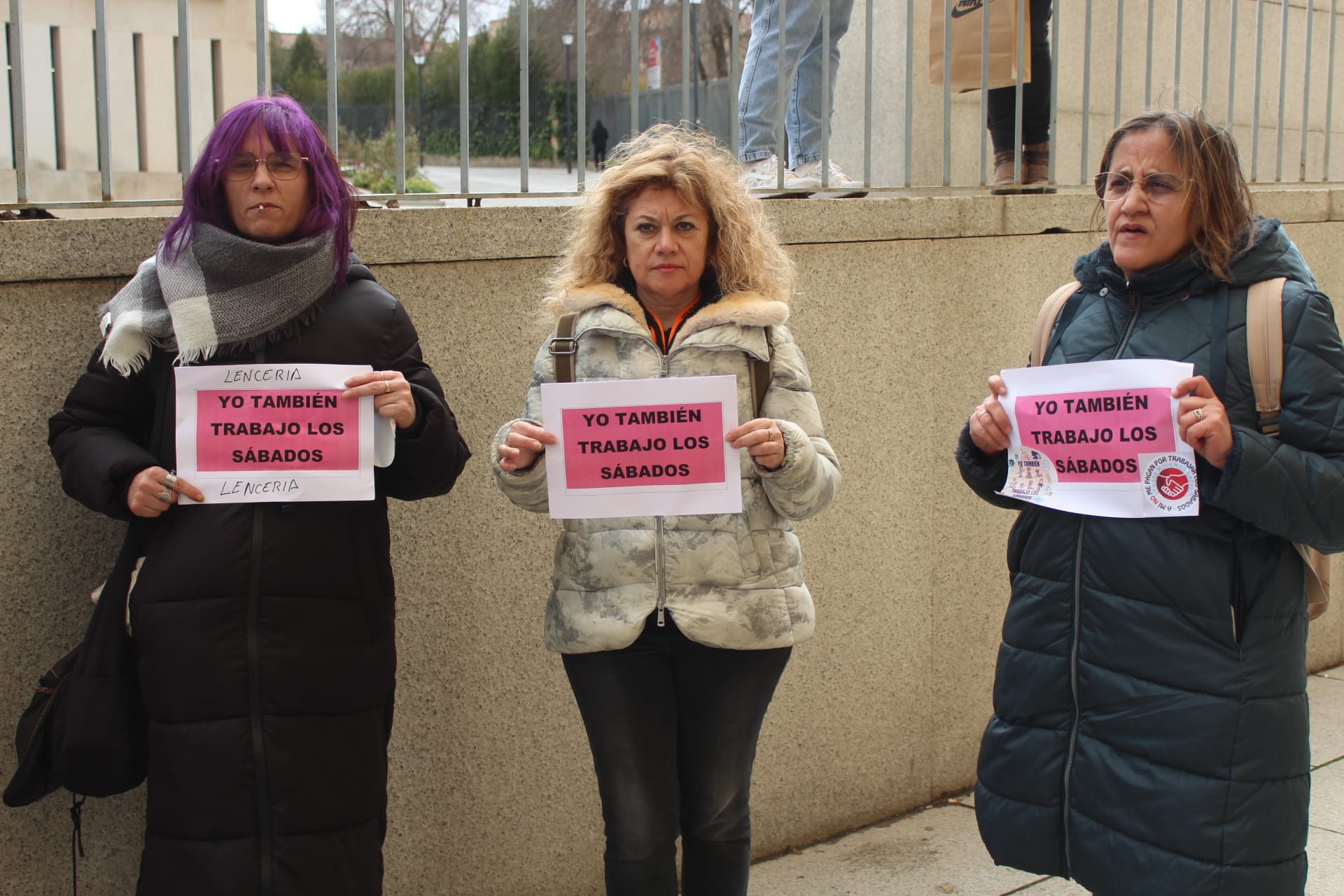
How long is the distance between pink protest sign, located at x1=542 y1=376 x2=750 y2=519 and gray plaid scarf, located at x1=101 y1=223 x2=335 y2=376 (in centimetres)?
54

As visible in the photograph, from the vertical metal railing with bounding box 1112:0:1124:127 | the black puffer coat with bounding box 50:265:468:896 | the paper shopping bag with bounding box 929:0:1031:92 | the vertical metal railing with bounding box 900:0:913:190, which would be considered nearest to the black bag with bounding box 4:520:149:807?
the black puffer coat with bounding box 50:265:468:896

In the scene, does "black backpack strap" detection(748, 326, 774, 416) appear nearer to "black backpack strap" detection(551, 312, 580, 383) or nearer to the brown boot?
"black backpack strap" detection(551, 312, 580, 383)

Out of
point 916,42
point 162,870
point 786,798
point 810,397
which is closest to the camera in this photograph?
point 162,870

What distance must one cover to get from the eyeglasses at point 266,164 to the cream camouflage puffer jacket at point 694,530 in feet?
2.07

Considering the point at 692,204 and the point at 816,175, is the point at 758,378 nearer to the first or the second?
the point at 692,204

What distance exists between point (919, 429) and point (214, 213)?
8.61 feet

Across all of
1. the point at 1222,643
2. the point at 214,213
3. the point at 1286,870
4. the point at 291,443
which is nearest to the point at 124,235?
the point at 214,213

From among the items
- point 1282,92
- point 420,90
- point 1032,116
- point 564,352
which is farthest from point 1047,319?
point 1282,92

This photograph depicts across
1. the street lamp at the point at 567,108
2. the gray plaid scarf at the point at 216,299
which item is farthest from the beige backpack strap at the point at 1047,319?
the street lamp at the point at 567,108

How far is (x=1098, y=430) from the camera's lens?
2771mm

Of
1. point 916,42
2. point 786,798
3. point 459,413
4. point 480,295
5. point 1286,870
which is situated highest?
point 916,42

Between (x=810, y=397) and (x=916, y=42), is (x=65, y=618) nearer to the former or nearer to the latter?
(x=810, y=397)

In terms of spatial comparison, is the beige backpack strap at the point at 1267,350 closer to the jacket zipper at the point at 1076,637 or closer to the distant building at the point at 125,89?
the jacket zipper at the point at 1076,637

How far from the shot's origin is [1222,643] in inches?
106
